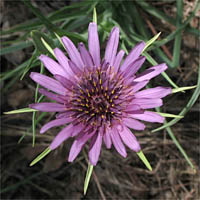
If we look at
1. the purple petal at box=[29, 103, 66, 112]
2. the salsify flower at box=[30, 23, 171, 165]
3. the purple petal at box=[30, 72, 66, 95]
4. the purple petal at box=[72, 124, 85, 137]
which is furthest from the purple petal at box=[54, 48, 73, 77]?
the purple petal at box=[72, 124, 85, 137]

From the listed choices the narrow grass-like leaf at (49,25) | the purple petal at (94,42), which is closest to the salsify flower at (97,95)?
the purple petal at (94,42)

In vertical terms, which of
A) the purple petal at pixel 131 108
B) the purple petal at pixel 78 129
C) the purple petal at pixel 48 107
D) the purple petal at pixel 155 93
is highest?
the purple petal at pixel 48 107

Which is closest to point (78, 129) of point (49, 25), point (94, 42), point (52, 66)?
point (52, 66)

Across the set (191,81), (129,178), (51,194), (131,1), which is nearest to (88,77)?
(131,1)

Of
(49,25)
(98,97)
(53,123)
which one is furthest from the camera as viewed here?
(98,97)

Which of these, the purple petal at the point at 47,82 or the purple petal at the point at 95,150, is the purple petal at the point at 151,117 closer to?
the purple petal at the point at 95,150

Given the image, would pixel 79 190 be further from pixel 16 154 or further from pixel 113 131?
pixel 113 131

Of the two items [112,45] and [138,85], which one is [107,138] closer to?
[138,85]
